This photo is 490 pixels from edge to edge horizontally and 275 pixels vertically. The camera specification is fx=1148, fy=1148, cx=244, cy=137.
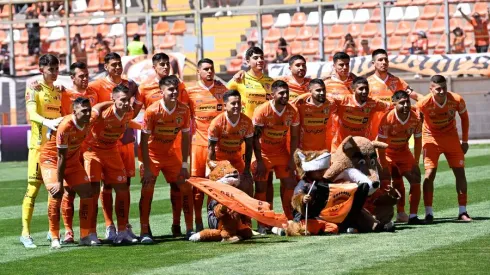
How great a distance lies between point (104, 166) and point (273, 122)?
6.94 feet

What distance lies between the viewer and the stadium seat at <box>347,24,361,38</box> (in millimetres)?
30688

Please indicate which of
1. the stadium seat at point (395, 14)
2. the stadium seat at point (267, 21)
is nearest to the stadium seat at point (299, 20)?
Result: the stadium seat at point (267, 21)

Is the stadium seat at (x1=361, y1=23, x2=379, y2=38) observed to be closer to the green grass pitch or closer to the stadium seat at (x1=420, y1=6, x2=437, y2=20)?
the stadium seat at (x1=420, y1=6, x2=437, y2=20)

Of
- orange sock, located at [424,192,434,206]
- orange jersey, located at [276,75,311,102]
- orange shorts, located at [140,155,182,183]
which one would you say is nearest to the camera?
orange shorts, located at [140,155,182,183]

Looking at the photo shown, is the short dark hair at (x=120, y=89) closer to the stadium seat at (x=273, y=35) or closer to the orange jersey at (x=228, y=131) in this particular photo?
the orange jersey at (x=228, y=131)

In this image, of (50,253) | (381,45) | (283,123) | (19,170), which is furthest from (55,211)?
(381,45)

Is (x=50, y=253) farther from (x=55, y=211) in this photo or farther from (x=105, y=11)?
(x=105, y=11)

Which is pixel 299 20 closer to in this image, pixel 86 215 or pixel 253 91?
pixel 253 91

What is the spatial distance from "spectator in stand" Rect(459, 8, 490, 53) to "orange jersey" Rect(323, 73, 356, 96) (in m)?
14.7

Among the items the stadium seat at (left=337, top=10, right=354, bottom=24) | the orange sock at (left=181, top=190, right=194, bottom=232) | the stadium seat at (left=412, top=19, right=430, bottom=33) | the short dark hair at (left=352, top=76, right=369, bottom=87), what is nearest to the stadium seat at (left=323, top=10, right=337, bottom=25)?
the stadium seat at (left=337, top=10, right=354, bottom=24)

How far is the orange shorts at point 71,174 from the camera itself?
41.5 ft

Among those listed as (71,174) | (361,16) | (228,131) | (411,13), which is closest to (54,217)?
(71,174)

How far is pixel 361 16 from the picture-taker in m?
30.8

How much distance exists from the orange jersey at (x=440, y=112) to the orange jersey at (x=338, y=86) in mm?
955
